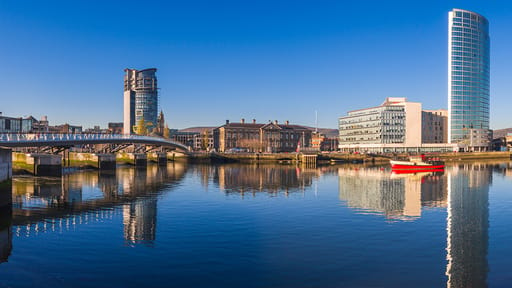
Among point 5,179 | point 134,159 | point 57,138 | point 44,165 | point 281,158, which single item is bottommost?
point 281,158

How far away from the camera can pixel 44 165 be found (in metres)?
63.4

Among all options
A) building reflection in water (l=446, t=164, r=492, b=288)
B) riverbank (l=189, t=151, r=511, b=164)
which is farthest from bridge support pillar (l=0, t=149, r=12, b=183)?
riverbank (l=189, t=151, r=511, b=164)

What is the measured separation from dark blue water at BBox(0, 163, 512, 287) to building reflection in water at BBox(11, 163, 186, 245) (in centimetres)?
11

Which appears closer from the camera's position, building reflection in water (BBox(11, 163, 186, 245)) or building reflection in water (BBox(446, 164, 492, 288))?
building reflection in water (BBox(446, 164, 492, 288))

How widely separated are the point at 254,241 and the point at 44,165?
170 ft

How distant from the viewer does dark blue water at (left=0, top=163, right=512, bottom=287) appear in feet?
59.5

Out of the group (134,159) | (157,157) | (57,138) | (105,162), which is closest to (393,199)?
(57,138)

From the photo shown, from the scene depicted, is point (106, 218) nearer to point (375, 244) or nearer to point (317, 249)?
point (317, 249)

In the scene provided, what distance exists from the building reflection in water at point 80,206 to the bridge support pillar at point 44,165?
4084 mm

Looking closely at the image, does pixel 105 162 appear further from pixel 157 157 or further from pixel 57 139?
pixel 157 157

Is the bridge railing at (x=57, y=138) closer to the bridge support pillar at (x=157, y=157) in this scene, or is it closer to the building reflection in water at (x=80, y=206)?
the building reflection in water at (x=80, y=206)

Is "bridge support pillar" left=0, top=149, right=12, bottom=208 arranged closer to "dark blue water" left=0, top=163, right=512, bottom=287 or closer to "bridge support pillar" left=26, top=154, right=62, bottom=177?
"dark blue water" left=0, top=163, right=512, bottom=287

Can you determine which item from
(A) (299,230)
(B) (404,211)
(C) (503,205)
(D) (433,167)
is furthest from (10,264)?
(D) (433,167)

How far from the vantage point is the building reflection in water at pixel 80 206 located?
28.3 m
